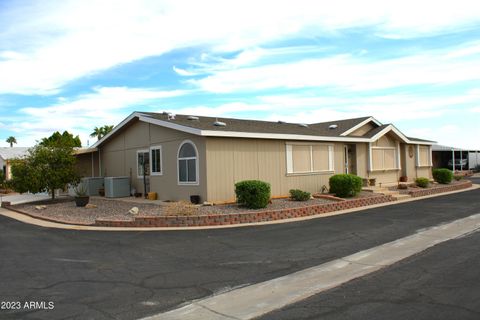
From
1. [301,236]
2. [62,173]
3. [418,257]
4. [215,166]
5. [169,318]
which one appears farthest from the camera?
[62,173]

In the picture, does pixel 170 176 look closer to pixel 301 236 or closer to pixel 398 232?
pixel 301 236

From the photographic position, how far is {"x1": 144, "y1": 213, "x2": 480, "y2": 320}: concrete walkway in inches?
206

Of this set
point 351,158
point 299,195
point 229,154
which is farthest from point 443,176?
point 229,154

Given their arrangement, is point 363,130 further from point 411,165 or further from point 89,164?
point 89,164

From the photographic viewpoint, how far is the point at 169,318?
16.5 feet

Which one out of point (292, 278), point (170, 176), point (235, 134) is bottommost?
point (292, 278)

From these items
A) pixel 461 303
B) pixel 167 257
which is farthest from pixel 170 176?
pixel 461 303

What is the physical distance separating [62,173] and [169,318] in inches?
633

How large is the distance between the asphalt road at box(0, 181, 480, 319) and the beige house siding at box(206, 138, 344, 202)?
13.5 feet

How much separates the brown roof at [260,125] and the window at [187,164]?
0.95m

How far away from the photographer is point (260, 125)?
2089cm

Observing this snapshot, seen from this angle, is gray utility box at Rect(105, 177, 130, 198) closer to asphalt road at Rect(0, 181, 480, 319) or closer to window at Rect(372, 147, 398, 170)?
→ asphalt road at Rect(0, 181, 480, 319)

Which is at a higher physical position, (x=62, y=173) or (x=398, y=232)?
(x=62, y=173)

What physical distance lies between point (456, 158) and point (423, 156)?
921 inches
